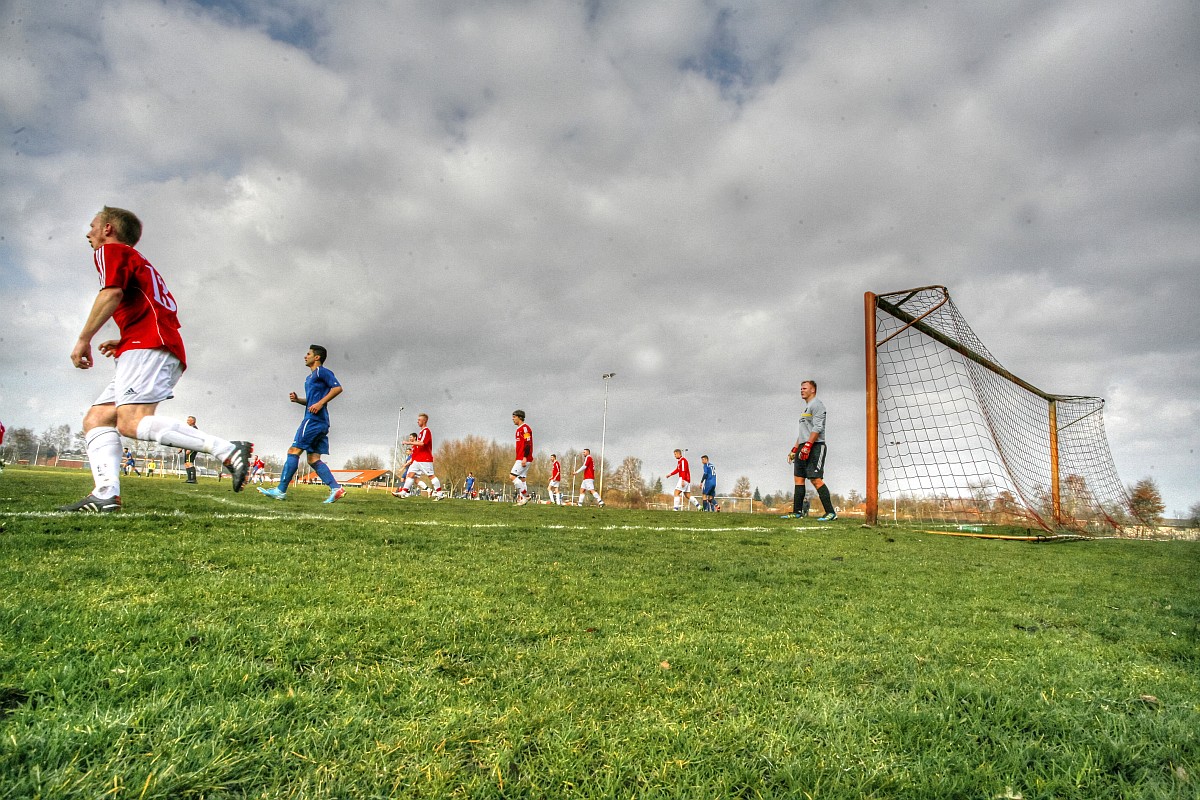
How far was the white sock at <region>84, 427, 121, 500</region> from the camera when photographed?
484cm

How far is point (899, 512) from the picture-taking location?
500 inches

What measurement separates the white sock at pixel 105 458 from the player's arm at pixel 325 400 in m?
4.26

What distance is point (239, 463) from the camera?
5102mm

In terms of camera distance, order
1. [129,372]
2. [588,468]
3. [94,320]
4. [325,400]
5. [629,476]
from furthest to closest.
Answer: [629,476] → [588,468] → [325,400] → [129,372] → [94,320]

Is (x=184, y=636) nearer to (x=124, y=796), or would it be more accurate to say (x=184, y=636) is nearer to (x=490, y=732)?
(x=124, y=796)

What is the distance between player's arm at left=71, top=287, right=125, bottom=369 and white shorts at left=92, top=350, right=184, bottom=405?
9.3 inches

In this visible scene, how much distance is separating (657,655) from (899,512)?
40.0 feet

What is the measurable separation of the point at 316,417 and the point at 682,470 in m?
15.8

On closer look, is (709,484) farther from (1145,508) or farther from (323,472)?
(323,472)

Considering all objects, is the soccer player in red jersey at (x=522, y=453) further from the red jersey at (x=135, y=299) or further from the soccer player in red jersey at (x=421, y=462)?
the red jersey at (x=135, y=299)

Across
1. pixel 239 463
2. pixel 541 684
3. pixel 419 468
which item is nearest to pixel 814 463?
pixel 239 463

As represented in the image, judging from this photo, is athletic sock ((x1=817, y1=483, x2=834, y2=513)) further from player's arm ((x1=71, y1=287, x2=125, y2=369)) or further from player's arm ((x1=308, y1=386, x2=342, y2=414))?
player's arm ((x1=71, y1=287, x2=125, y2=369))

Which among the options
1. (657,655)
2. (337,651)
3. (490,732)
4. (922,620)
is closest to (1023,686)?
(922,620)

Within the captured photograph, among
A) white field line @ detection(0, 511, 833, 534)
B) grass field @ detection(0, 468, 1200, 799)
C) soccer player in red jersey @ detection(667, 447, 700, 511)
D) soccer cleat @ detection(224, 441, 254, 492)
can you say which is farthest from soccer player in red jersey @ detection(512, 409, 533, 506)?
grass field @ detection(0, 468, 1200, 799)
